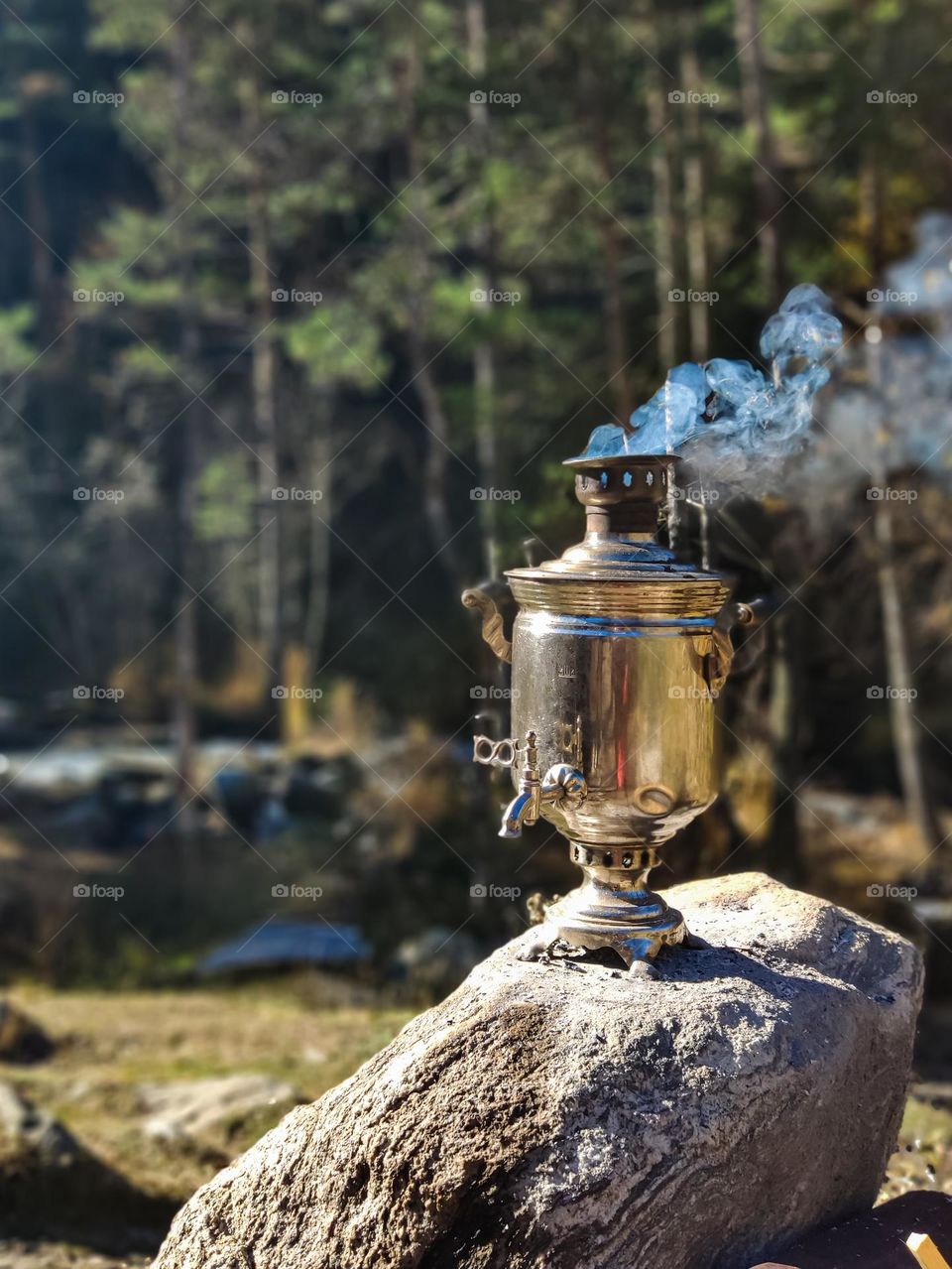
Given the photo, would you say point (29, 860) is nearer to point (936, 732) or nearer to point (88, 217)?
point (936, 732)

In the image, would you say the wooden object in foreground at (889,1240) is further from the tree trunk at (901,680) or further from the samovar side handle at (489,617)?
the tree trunk at (901,680)

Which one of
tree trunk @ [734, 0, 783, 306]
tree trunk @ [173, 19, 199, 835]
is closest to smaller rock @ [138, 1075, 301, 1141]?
tree trunk @ [734, 0, 783, 306]

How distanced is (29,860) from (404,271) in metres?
7.49

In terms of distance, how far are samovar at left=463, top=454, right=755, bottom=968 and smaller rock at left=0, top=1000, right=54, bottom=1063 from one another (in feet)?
16.7

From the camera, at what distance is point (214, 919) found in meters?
10.8

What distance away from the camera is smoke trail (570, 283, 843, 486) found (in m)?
3.48

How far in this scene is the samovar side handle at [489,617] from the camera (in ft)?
10.3

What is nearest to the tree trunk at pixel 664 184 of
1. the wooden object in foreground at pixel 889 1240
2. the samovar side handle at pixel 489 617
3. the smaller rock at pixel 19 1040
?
the smaller rock at pixel 19 1040

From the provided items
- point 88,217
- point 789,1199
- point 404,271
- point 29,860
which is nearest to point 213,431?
point 88,217

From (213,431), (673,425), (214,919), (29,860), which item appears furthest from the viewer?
(213,431)

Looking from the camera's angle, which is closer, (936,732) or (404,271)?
(936,732)

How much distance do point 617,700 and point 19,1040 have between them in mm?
5654

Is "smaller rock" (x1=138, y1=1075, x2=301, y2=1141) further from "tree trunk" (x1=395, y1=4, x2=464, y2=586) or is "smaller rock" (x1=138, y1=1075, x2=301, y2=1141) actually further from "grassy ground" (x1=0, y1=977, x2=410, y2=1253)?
"tree trunk" (x1=395, y1=4, x2=464, y2=586)

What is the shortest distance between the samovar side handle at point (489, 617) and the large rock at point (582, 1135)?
0.85 meters
